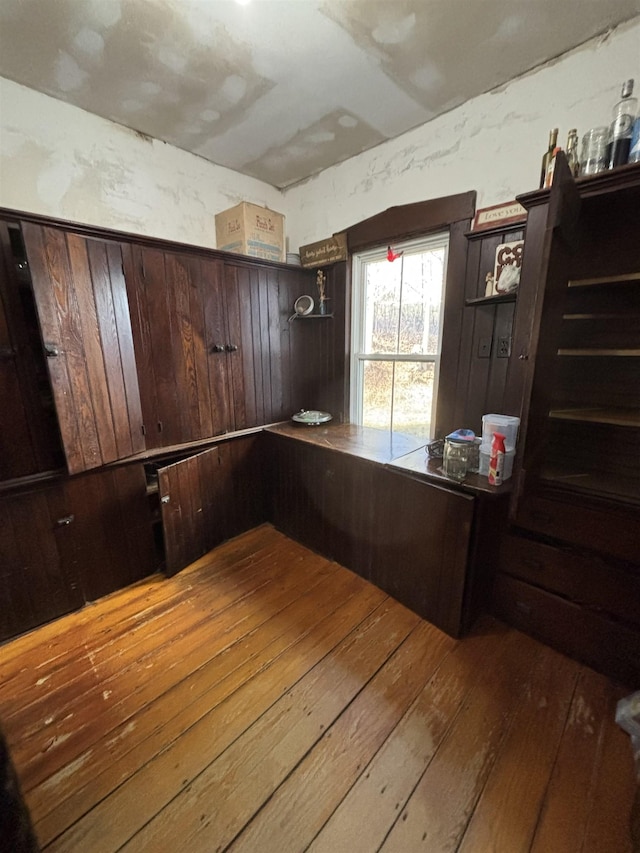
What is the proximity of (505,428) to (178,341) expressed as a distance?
182 centimetres

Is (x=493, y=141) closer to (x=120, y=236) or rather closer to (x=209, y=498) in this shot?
(x=120, y=236)

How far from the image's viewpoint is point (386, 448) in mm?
2002

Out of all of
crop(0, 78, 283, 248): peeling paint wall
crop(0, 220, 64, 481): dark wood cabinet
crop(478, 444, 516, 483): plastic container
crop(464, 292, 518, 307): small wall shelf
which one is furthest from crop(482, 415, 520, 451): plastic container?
crop(0, 78, 283, 248): peeling paint wall

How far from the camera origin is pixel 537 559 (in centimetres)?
153

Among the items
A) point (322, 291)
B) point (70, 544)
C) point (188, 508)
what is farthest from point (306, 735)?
point (322, 291)

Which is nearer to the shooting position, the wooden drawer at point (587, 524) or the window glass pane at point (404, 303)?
the wooden drawer at point (587, 524)

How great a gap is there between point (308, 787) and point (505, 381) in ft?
5.97

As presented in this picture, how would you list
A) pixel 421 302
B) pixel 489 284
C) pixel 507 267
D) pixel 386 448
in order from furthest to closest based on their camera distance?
pixel 421 302, pixel 386 448, pixel 489 284, pixel 507 267

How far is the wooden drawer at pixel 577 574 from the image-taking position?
1.32 metres

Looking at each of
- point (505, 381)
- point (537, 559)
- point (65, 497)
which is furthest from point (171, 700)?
point (505, 381)

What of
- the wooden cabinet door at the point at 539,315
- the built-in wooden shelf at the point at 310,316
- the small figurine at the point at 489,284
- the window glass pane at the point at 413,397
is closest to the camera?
the wooden cabinet door at the point at 539,315

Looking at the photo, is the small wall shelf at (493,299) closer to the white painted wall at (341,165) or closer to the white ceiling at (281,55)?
the white painted wall at (341,165)

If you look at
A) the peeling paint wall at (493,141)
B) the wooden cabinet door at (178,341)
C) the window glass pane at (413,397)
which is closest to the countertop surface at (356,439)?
the window glass pane at (413,397)

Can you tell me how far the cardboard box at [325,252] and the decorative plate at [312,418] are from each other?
1.10 meters
